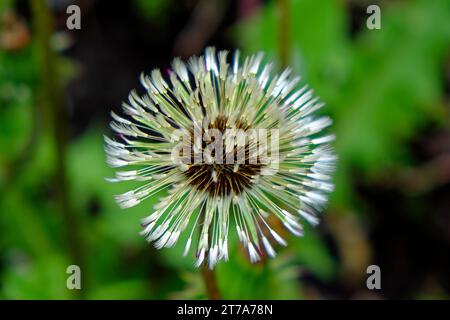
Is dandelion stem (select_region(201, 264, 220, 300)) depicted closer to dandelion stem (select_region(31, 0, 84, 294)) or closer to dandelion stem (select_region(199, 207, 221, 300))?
dandelion stem (select_region(199, 207, 221, 300))

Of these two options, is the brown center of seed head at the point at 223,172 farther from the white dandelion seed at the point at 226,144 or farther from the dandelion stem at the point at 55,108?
the dandelion stem at the point at 55,108

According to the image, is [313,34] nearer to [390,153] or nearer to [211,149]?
[390,153]

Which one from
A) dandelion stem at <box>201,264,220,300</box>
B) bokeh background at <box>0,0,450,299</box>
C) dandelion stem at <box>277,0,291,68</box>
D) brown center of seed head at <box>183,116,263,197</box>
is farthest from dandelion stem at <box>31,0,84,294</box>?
dandelion stem at <box>201,264,220,300</box>

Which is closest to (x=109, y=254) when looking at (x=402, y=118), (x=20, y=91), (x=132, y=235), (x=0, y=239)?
(x=132, y=235)

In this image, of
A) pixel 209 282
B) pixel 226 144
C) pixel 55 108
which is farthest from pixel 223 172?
pixel 55 108

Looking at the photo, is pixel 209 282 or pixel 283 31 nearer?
pixel 209 282

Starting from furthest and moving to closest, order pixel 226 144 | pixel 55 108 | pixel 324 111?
pixel 324 111 < pixel 55 108 < pixel 226 144

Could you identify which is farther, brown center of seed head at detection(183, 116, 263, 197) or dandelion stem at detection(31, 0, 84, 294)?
dandelion stem at detection(31, 0, 84, 294)

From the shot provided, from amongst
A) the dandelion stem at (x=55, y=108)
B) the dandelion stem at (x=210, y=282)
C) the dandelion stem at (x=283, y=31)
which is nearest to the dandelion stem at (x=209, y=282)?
the dandelion stem at (x=210, y=282)

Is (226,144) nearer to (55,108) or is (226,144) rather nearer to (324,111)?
(55,108)
